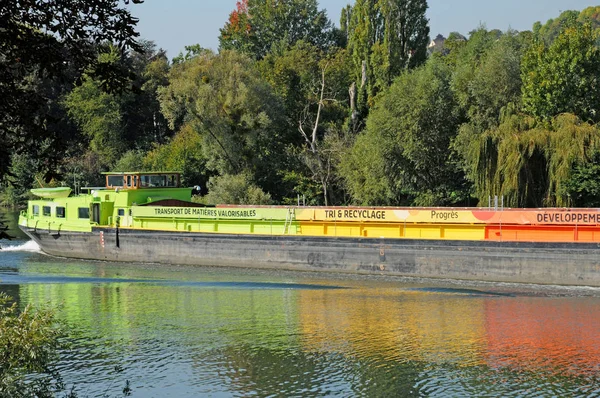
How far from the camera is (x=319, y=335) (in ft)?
81.2

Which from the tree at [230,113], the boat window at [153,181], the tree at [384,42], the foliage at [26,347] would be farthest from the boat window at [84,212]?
the foliage at [26,347]

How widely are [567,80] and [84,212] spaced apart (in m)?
28.2

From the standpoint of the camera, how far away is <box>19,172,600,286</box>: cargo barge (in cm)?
3122

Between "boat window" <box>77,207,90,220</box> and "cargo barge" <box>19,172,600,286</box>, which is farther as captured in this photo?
"boat window" <box>77,207,90,220</box>

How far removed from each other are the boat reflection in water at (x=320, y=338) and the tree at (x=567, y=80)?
20.2 metres

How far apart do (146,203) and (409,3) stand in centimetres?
3481

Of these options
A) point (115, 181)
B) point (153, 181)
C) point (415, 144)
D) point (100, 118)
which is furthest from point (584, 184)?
point (100, 118)

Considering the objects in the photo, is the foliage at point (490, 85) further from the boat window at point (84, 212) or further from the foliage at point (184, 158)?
the boat window at point (84, 212)

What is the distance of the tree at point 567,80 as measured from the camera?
4697 centimetres

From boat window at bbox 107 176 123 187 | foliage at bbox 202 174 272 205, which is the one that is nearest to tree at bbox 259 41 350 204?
foliage at bbox 202 174 272 205

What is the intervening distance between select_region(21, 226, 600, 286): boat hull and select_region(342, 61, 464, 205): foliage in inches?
703

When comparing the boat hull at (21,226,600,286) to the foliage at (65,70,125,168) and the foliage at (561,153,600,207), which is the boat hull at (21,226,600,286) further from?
the foliage at (65,70,125,168)

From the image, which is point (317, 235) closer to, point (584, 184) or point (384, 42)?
point (584, 184)

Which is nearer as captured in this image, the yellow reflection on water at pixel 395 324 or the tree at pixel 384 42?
the yellow reflection on water at pixel 395 324
